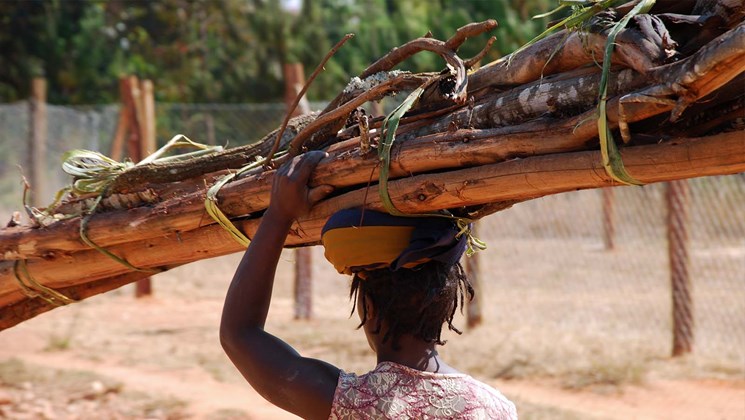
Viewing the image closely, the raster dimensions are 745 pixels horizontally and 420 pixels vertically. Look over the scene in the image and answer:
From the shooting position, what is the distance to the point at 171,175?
2764 mm

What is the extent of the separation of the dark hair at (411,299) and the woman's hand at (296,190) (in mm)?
258

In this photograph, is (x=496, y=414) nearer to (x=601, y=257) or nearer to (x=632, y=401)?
(x=632, y=401)

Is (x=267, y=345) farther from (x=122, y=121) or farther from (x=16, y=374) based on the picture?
(x=122, y=121)

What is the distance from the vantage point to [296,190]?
2146mm

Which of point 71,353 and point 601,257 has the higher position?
point 601,257

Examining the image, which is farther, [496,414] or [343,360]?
[343,360]

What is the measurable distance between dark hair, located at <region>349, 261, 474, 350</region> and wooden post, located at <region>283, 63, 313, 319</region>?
6.36 metres

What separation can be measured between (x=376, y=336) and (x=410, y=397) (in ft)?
0.54

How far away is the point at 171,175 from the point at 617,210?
7.89m

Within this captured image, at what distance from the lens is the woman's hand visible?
2.10m

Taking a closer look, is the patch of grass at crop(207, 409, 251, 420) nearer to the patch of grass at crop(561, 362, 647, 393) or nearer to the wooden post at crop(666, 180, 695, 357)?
the patch of grass at crop(561, 362, 647, 393)

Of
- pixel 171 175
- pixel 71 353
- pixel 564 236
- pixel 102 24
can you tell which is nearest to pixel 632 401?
pixel 564 236

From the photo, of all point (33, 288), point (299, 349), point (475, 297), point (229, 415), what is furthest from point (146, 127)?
point (33, 288)

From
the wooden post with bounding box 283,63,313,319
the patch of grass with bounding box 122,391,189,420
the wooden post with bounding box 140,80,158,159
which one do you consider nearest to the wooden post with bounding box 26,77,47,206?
the wooden post with bounding box 140,80,158,159
